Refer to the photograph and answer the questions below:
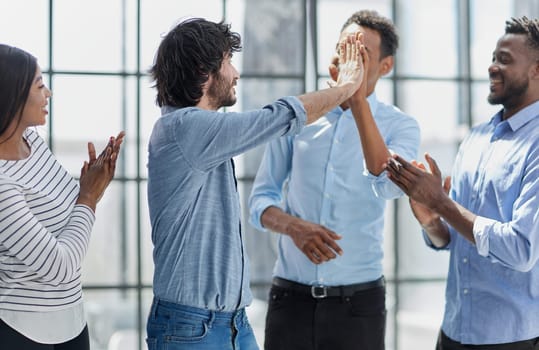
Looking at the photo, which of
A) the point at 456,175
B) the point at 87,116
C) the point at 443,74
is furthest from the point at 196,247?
the point at 443,74

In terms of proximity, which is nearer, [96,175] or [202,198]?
[202,198]

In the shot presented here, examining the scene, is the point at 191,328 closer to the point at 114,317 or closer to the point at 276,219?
the point at 276,219

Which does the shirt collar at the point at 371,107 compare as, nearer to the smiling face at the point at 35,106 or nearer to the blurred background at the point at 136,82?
the blurred background at the point at 136,82

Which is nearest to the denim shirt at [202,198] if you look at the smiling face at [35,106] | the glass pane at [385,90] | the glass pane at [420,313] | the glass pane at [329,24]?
the smiling face at [35,106]

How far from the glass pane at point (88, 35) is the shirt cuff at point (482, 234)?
1.84 metres

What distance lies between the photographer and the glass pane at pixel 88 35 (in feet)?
11.3

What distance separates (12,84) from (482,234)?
4.46ft

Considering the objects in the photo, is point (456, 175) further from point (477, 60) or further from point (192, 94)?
point (477, 60)

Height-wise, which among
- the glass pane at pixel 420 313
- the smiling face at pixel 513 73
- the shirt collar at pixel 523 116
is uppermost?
the smiling face at pixel 513 73

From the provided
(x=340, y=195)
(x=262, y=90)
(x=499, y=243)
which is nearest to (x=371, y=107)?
(x=340, y=195)

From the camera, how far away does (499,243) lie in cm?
230

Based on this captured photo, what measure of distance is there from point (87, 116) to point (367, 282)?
60.3 inches

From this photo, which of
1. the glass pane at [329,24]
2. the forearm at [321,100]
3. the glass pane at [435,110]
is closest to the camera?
the forearm at [321,100]

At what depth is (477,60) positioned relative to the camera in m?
4.43
